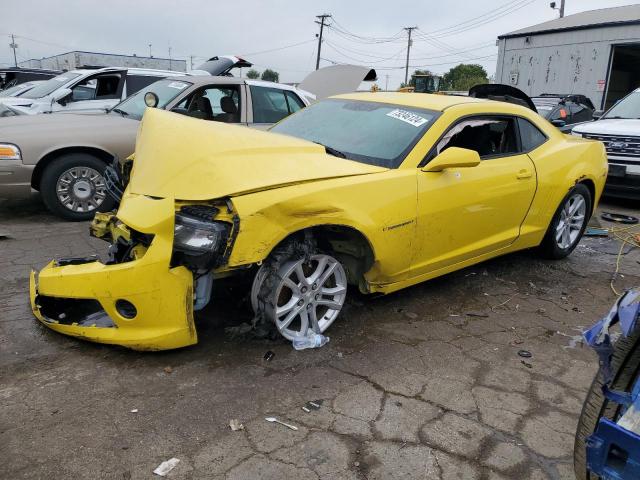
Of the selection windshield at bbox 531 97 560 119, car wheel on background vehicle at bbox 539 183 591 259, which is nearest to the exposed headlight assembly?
car wheel on background vehicle at bbox 539 183 591 259

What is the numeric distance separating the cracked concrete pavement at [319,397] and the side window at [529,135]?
4.64 ft

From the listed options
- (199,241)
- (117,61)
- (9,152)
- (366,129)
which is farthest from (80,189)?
(117,61)

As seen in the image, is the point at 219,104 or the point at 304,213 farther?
the point at 219,104

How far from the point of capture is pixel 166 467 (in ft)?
7.11

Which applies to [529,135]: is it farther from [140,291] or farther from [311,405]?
[140,291]

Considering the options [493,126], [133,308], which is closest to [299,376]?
[133,308]

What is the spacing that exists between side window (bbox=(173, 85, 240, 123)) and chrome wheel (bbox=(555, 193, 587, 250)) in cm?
399

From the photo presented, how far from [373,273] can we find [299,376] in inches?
35.5

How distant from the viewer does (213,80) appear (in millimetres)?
6484

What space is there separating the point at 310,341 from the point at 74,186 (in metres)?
3.84

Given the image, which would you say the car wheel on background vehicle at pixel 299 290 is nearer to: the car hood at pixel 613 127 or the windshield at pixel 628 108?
the car hood at pixel 613 127

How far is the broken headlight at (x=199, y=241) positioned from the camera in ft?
8.72

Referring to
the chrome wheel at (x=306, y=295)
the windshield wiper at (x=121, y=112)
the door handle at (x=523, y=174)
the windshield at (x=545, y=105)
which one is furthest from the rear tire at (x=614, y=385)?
the windshield at (x=545, y=105)

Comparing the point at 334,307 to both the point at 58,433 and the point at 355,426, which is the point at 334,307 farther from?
the point at 58,433
